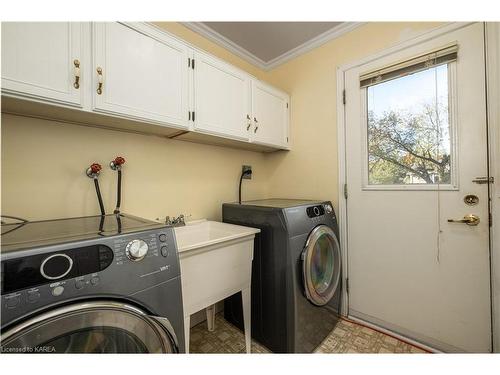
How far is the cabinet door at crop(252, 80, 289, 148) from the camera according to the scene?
186 centimetres

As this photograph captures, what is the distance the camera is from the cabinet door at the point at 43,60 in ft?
2.75

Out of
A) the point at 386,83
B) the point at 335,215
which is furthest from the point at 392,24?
the point at 335,215

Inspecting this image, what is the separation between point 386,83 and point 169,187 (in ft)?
6.23

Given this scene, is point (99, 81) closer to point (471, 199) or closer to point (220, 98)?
point (220, 98)

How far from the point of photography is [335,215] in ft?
6.13

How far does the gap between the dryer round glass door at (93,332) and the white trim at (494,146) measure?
181 centimetres

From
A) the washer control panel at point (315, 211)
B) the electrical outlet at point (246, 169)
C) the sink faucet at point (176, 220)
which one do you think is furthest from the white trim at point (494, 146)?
the sink faucet at point (176, 220)

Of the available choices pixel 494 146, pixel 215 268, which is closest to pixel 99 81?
pixel 215 268

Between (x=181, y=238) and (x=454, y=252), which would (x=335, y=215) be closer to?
(x=454, y=252)

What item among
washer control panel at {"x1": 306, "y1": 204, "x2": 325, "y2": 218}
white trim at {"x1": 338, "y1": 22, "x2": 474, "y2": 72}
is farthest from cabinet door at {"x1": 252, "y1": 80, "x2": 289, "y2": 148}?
washer control panel at {"x1": 306, "y1": 204, "x2": 325, "y2": 218}

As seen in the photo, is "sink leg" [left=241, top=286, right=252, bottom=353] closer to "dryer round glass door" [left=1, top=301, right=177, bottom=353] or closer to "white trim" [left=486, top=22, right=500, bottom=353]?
"dryer round glass door" [left=1, top=301, right=177, bottom=353]

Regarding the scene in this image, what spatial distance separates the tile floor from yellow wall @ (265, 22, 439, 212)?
1044 millimetres

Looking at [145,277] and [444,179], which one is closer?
[145,277]

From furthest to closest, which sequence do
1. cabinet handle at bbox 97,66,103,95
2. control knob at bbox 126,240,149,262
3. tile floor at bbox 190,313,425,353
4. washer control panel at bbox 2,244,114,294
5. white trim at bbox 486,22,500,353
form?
tile floor at bbox 190,313,425,353 → white trim at bbox 486,22,500,353 → cabinet handle at bbox 97,66,103,95 → control knob at bbox 126,240,149,262 → washer control panel at bbox 2,244,114,294
